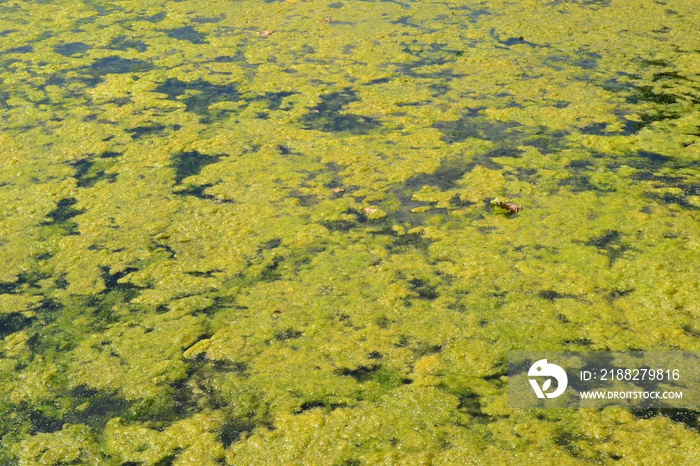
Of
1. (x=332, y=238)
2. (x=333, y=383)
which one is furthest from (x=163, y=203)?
(x=333, y=383)

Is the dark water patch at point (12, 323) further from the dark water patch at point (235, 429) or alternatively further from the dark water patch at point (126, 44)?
the dark water patch at point (126, 44)

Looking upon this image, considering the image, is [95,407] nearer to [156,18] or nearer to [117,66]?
[117,66]

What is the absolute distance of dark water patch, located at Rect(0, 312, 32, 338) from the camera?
10.3ft

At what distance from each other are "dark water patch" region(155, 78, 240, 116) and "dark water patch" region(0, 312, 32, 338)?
7.39 ft

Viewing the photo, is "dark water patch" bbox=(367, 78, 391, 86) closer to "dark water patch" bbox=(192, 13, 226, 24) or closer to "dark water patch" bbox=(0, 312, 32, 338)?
"dark water patch" bbox=(192, 13, 226, 24)

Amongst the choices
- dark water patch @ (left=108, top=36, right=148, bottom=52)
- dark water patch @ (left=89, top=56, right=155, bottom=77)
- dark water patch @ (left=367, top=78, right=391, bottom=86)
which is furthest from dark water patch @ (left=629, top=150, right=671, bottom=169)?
dark water patch @ (left=108, top=36, right=148, bottom=52)

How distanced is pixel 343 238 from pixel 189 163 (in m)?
1.35

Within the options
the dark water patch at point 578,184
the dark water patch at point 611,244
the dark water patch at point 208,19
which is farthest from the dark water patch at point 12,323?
the dark water patch at point 208,19

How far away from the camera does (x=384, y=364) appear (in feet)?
9.20

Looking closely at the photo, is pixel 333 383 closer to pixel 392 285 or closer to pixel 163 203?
pixel 392 285

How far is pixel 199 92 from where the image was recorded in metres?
5.42

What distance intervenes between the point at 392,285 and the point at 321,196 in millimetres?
962

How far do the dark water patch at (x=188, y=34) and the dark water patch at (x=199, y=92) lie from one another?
0.90 m

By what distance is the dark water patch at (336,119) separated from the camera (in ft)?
15.6
